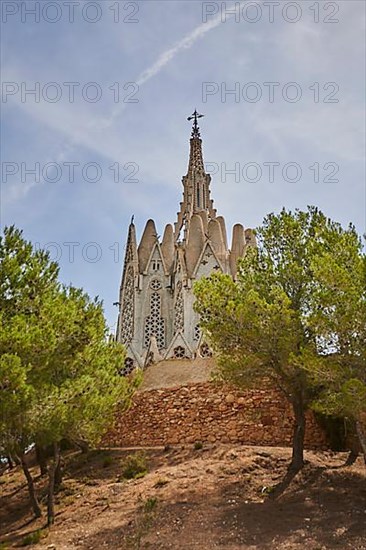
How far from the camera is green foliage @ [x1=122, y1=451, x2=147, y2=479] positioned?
13.6m

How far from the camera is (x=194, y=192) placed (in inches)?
1790

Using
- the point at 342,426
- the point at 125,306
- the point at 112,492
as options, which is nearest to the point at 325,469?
the point at 342,426

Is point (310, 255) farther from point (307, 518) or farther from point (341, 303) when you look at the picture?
point (307, 518)

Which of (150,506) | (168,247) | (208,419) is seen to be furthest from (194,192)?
(150,506)

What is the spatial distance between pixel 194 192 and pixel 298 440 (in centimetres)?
3481

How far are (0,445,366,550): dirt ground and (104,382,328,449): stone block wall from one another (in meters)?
0.85

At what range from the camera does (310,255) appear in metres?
13.3

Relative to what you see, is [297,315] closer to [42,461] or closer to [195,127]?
[42,461]

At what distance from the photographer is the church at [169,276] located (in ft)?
115

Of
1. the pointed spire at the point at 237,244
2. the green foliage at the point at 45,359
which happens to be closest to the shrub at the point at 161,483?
the green foliage at the point at 45,359

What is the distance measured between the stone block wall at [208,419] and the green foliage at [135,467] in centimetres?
198

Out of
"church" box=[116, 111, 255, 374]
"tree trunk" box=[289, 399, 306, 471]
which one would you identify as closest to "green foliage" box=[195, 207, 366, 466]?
"tree trunk" box=[289, 399, 306, 471]

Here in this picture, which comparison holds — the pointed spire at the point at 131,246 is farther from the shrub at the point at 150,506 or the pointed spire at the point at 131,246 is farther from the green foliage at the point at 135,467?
the shrub at the point at 150,506

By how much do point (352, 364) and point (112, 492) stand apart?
6279mm
